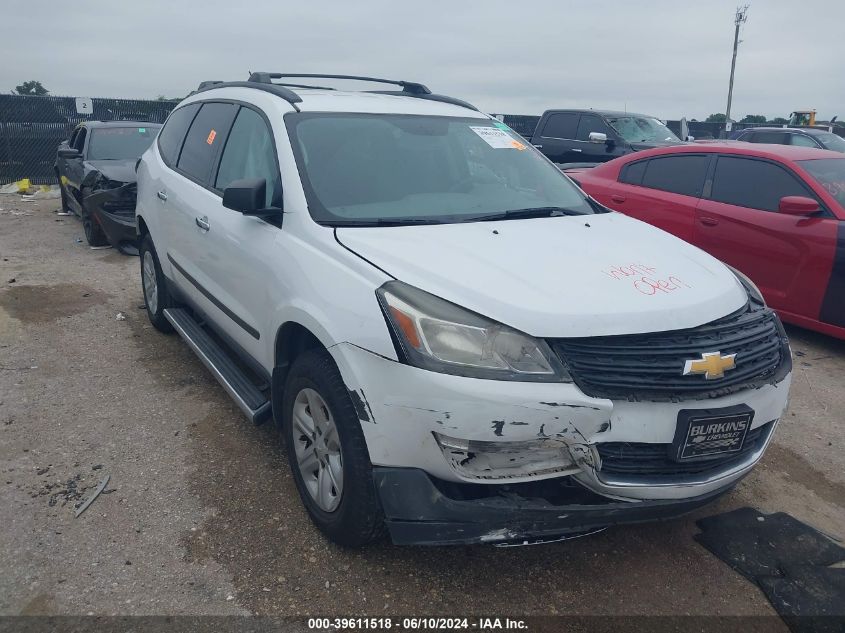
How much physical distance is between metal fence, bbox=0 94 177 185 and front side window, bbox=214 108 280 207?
12184 millimetres

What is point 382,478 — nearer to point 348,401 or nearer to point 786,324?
point 348,401

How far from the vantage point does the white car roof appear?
12.0 ft

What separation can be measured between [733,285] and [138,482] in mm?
2863

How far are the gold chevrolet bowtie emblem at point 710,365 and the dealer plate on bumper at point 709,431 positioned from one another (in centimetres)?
13

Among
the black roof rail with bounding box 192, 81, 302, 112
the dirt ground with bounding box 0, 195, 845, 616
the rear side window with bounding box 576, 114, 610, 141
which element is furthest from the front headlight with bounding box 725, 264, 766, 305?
the rear side window with bounding box 576, 114, 610, 141

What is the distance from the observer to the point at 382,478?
8.13 ft

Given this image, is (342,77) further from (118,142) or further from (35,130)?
(35,130)

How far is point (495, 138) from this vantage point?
4.08 metres

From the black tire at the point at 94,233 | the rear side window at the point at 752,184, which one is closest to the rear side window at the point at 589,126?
the rear side window at the point at 752,184

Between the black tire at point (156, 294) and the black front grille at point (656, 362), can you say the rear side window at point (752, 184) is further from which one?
the black tire at point (156, 294)

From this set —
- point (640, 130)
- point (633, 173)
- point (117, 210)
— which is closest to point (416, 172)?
point (633, 173)

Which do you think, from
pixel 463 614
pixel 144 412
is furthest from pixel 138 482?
pixel 463 614

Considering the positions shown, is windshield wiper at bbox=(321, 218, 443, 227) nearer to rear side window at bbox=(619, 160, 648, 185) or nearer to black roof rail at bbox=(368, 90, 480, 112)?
black roof rail at bbox=(368, 90, 480, 112)

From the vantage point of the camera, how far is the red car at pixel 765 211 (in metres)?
5.32
